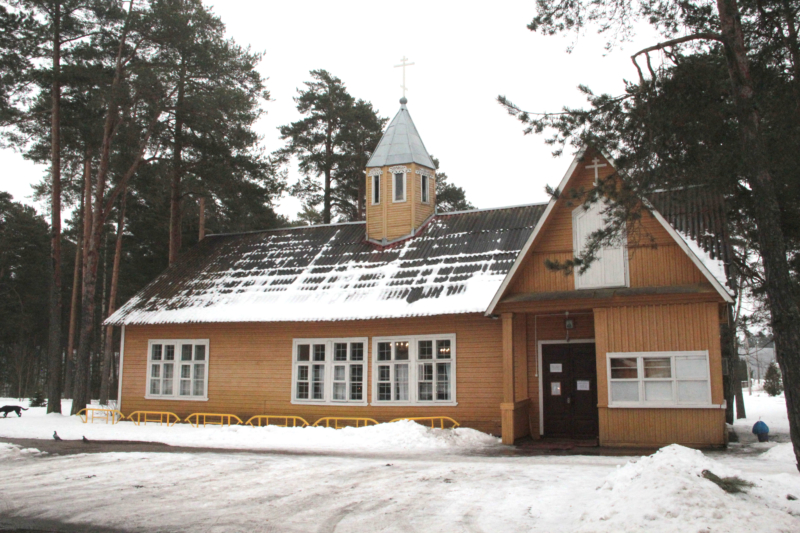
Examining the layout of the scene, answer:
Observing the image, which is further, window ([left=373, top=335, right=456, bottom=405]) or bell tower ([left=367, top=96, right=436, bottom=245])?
bell tower ([left=367, top=96, right=436, bottom=245])

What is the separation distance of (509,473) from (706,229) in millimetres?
8549

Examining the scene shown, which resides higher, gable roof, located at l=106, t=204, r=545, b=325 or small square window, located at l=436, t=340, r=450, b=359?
gable roof, located at l=106, t=204, r=545, b=325

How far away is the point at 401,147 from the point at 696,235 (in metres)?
9.44

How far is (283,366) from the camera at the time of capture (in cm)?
1781

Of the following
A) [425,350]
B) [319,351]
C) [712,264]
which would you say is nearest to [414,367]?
[425,350]

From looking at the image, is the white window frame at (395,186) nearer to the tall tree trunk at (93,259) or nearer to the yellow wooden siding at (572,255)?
the yellow wooden siding at (572,255)

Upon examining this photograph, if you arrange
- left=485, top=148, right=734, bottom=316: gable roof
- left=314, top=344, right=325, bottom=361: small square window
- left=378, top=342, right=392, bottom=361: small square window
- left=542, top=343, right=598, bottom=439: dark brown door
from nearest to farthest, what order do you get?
left=485, top=148, right=734, bottom=316: gable roof, left=542, top=343, right=598, bottom=439: dark brown door, left=378, top=342, right=392, bottom=361: small square window, left=314, top=344, right=325, bottom=361: small square window

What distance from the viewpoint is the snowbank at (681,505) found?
6.08 m

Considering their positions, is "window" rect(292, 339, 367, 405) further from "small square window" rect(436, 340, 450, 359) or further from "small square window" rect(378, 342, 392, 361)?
"small square window" rect(436, 340, 450, 359)

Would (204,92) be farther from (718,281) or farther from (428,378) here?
(718,281)

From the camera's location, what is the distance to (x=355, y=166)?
34.1 meters

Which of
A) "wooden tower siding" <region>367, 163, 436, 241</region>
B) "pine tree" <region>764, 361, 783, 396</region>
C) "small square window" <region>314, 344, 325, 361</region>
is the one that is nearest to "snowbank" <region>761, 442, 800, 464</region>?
"small square window" <region>314, 344, 325, 361</region>

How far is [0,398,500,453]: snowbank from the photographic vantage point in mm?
13766

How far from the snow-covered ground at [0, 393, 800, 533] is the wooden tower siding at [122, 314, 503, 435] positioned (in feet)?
8.21
